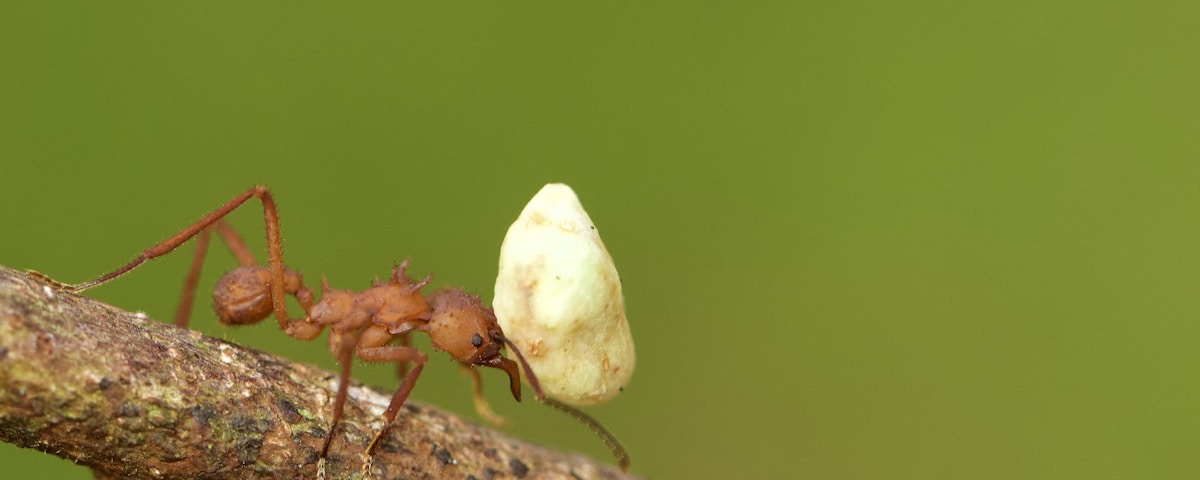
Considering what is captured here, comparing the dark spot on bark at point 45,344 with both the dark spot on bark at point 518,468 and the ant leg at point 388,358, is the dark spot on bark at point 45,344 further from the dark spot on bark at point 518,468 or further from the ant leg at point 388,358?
the dark spot on bark at point 518,468

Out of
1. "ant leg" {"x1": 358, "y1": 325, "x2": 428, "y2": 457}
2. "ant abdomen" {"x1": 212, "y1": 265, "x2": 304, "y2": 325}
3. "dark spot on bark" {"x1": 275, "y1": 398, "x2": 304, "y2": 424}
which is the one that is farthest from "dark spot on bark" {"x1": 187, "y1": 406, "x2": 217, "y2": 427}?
"ant abdomen" {"x1": 212, "y1": 265, "x2": 304, "y2": 325}

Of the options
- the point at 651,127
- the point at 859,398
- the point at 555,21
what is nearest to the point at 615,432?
the point at 859,398

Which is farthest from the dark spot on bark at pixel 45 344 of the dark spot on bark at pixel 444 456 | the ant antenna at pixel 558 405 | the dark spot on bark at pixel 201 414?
the ant antenna at pixel 558 405

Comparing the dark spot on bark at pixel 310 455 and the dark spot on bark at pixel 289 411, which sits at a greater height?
the dark spot on bark at pixel 289 411

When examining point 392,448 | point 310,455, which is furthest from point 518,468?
point 310,455

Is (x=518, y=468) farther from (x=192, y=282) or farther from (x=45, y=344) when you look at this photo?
(x=192, y=282)

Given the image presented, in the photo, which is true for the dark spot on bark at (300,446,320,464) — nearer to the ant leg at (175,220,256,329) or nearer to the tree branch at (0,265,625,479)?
the tree branch at (0,265,625,479)

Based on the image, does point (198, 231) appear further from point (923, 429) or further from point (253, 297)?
point (923, 429)

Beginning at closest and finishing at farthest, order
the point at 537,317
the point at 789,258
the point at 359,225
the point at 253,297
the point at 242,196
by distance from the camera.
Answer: the point at 537,317 < the point at 242,196 < the point at 253,297 < the point at 359,225 < the point at 789,258
